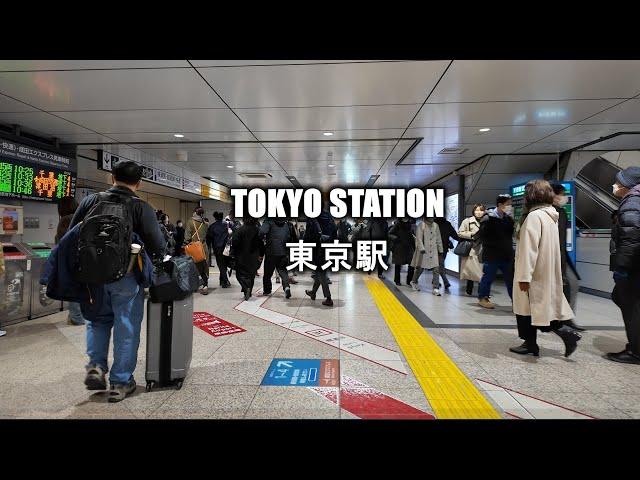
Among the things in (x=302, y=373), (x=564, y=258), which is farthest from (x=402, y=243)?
(x=302, y=373)

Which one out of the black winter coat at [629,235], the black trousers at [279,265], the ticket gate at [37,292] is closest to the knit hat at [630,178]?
the black winter coat at [629,235]

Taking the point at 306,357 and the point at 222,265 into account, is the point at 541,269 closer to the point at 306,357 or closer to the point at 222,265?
the point at 306,357

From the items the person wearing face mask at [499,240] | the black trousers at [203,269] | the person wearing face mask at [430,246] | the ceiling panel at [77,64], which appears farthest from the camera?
the person wearing face mask at [430,246]

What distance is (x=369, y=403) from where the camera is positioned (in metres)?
2.25

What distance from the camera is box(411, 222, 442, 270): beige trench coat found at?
6504mm

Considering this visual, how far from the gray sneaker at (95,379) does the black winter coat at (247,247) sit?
3.50m

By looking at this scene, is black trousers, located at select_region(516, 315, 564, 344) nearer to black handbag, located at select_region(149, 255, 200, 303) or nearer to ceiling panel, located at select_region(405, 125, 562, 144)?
black handbag, located at select_region(149, 255, 200, 303)

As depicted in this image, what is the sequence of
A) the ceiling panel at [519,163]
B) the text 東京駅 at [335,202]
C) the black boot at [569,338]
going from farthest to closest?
the ceiling panel at [519,163]
the text 東京駅 at [335,202]
the black boot at [569,338]

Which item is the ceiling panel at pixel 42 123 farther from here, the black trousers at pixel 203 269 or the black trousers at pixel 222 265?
the black trousers at pixel 222 265

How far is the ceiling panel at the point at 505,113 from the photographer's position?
445 cm

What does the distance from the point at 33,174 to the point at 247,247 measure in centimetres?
362
